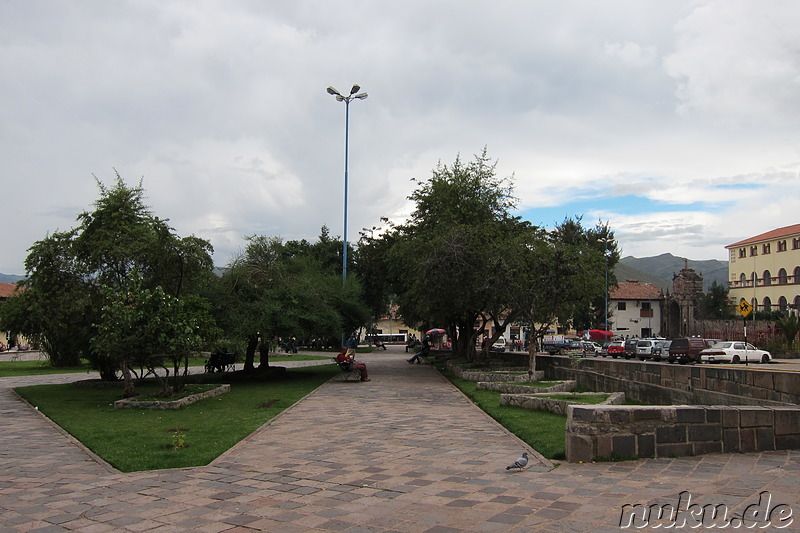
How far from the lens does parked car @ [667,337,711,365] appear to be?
32250 mm

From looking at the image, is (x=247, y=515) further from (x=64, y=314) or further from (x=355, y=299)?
(x=355, y=299)

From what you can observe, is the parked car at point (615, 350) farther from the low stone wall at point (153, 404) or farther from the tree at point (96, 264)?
the low stone wall at point (153, 404)

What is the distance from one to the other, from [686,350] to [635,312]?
5049 cm

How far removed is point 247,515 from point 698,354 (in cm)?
3136

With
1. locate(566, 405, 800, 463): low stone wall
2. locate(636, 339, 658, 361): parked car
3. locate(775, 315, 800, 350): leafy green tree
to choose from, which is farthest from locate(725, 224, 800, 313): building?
locate(566, 405, 800, 463): low stone wall

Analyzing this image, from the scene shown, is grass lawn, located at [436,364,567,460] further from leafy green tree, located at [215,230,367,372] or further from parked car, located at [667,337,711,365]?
parked car, located at [667,337,711,365]

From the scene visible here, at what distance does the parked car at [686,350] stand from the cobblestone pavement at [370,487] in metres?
26.1

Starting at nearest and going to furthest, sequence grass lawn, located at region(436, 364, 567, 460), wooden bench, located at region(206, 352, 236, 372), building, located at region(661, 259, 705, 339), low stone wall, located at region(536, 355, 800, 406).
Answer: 1. grass lawn, located at region(436, 364, 567, 460)
2. low stone wall, located at region(536, 355, 800, 406)
3. wooden bench, located at region(206, 352, 236, 372)
4. building, located at region(661, 259, 705, 339)

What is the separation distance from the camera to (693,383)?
15.7 metres

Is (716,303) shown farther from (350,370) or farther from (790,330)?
(350,370)

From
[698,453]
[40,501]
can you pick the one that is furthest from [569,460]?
[40,501]

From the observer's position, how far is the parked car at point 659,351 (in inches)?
1470

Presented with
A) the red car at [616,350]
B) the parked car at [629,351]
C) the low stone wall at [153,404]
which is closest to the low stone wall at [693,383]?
the low stone wall at [153,404]

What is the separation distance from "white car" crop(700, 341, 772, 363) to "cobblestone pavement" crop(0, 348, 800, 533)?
2557cm
